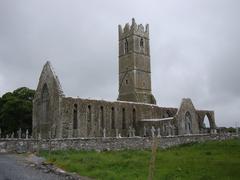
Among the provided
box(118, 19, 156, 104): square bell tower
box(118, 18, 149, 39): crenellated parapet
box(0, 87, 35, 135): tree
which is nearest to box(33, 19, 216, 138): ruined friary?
box(118, 19, 156, 104): square bell tower

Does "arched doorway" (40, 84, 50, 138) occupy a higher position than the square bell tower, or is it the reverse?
the square bell tower

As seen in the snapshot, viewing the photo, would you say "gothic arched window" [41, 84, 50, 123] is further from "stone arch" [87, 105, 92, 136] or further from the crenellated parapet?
the crenellated parapet

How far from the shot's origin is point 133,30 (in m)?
70.6

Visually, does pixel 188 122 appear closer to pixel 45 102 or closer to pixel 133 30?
pixel 45 102

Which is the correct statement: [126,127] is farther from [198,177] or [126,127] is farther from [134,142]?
[198,177]

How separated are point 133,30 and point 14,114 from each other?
2706cm

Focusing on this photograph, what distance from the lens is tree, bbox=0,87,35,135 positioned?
193 feet

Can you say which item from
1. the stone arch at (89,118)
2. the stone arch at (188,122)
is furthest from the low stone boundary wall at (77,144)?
the stone arch at (188,122)

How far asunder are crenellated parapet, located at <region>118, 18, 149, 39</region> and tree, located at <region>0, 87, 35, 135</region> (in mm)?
23155

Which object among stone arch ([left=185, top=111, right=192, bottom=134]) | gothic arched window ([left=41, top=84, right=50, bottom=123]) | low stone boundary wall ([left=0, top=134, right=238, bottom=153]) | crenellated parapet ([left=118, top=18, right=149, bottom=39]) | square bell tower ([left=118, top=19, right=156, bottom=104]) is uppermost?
crenellated parapet ([left=118, top=18, right=149, bottom=39])

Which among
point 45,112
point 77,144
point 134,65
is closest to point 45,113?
point 45,112

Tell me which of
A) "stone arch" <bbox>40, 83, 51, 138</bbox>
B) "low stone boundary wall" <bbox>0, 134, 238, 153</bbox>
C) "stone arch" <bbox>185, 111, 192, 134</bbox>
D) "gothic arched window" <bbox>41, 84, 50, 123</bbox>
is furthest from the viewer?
"stone arch" <bbox>185, 111, 192, 134</bbox>

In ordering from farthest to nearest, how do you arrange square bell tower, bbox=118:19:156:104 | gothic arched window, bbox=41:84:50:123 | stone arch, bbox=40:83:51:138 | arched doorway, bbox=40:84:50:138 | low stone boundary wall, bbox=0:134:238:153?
square bell tower, bbox=118:19:156:104
gothic arched window, bbox=41:84:50:123
arched doorway, bbox=40:84:50:138
stone arch, bbox=40:83:51:138
low stone boundary wall, bbox=0:134:238:153

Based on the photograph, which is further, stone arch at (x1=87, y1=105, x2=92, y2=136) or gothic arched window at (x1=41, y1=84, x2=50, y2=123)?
gothic arched window at (x1=41, y1=84, x2=50, y2=123)
